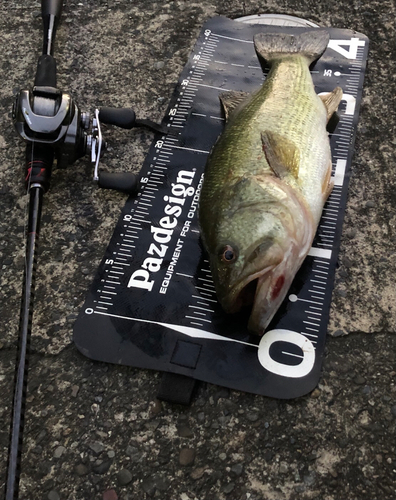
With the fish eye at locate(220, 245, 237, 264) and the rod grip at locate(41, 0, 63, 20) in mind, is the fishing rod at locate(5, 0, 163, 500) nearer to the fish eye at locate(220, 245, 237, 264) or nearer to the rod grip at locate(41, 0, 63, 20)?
the rod grip at locate(41, 0, 63, 20)

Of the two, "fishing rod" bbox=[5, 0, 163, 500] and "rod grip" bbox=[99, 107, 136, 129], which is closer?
"fishing rod" bbox=[5, 0, 163, 500]

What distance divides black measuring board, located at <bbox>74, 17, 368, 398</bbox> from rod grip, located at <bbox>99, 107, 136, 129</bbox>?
0.78 ft

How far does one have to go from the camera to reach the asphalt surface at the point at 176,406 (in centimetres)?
222

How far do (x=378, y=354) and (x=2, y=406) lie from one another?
6.19 feet

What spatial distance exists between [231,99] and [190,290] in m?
1.42

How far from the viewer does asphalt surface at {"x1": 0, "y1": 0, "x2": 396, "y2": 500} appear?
2.22 metres

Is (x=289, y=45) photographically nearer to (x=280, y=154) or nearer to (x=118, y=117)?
(x=280, y=154)

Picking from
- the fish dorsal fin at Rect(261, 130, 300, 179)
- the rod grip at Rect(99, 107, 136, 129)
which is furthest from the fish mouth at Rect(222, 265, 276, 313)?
the rod grip at Rect(99, 107, 136, 129)

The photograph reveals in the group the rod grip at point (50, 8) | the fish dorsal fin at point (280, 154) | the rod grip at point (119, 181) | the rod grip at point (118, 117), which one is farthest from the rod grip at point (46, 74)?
the fish dorsal fin at point (280, 154)

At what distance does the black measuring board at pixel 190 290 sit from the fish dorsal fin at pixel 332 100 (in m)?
0.15

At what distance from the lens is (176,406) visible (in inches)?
94.7

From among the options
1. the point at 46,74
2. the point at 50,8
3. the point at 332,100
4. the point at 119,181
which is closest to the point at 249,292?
the point at 119,181

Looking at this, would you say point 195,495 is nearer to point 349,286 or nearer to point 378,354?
point 378,354

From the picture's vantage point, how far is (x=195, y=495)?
2.18 m
